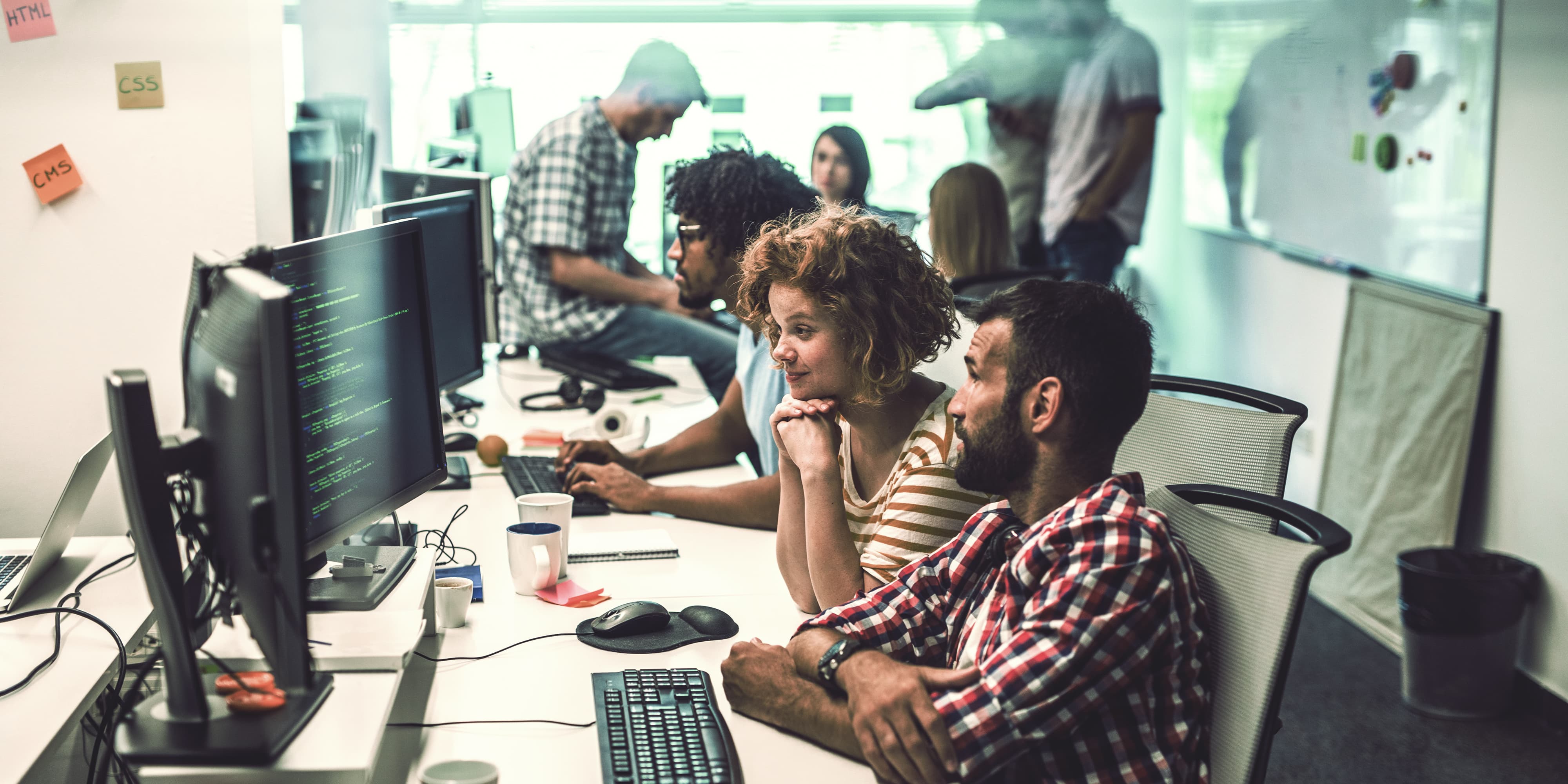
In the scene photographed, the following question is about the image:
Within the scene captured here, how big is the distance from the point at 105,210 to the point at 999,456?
168 cm

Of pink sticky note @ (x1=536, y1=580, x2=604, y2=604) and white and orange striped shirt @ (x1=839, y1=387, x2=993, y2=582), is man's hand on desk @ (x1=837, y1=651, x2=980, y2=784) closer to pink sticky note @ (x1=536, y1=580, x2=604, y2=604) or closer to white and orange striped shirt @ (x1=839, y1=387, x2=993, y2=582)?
white and orange striped shirt @ (x1=839, y1=387, x2=993, y2=582)

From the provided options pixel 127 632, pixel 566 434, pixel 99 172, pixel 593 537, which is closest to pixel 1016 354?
pixel 593 537

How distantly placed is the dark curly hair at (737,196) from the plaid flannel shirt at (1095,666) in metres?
1.21

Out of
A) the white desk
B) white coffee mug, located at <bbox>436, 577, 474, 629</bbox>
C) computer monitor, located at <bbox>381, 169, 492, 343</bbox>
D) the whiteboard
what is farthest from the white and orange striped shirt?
the whiteboard

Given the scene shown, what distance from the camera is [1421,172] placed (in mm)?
2998

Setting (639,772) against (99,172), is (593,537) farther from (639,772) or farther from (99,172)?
(99,172)

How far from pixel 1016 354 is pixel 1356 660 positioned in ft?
7.55

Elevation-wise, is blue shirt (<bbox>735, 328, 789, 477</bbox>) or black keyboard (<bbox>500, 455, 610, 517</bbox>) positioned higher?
blue shirt (<bbox>735, 328, 789, 477</bbox>)

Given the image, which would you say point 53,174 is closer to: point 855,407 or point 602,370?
point 602,370

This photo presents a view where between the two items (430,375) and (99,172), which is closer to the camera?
(430,375)

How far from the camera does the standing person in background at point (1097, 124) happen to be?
414 cm

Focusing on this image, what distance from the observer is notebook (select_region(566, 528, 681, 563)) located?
5.63ft

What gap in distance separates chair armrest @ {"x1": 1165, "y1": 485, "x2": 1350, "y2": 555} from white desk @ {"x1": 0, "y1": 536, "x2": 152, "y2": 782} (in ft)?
3.36

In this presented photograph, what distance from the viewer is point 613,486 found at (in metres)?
1.98
